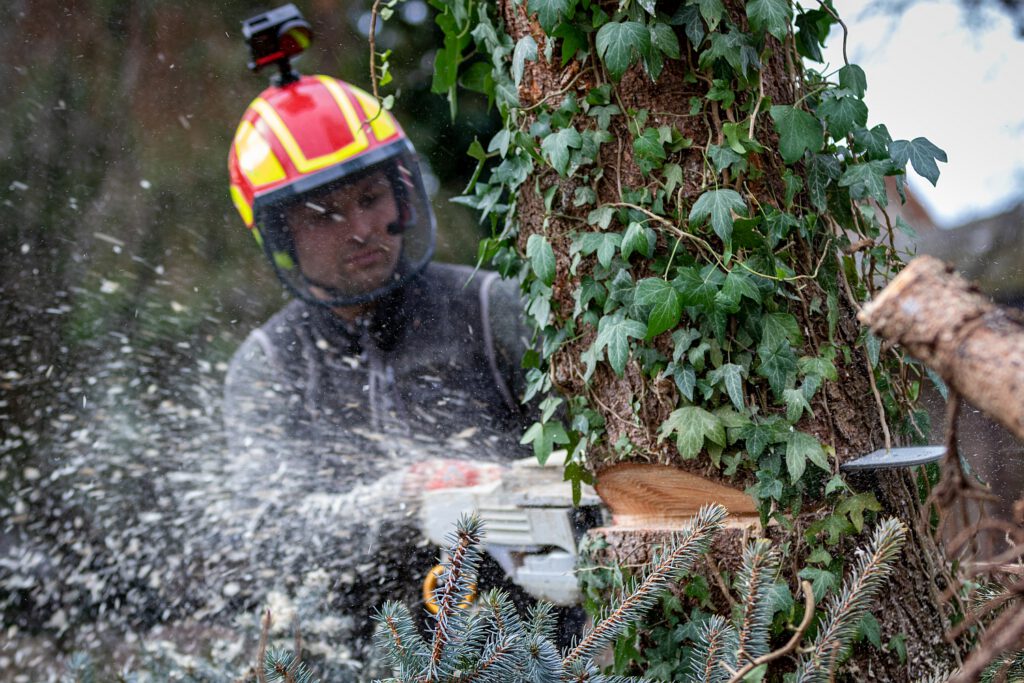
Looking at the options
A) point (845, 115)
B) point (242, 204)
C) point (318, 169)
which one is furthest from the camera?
point (242, 204)

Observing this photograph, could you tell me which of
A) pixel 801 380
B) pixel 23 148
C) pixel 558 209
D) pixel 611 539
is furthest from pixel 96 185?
pixel 801 380

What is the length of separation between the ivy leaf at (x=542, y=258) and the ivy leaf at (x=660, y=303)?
0.68 feet

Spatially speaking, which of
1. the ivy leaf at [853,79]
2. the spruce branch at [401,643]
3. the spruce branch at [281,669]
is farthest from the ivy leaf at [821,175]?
the spruce branch at [281,669]

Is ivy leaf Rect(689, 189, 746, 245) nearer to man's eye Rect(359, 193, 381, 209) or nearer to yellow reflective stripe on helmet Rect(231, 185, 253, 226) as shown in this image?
man's eye Rect(359, 193, 381, 209)

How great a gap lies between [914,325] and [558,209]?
0.98 meters

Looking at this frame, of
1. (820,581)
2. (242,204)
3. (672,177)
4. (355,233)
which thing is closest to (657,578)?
(820,581)

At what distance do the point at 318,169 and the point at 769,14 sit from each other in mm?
1575

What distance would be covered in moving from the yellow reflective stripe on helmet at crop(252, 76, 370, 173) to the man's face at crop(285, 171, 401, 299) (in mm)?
94

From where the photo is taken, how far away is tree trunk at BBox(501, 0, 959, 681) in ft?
4.57

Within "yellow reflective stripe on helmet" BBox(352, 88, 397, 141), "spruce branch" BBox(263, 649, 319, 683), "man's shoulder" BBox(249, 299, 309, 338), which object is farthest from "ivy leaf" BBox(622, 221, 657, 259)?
"man's shoulder" BBox(249, 299, 309, 338)

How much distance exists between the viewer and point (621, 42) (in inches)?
52.5

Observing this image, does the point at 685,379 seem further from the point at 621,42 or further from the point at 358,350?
the point at 358,350

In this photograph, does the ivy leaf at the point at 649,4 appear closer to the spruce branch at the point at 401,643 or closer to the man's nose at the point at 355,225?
the spruce branch at the point at 401,643

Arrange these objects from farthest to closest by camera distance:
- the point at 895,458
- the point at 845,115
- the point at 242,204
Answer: the point at 242,204
the point at 845,115
the point at 895,458
